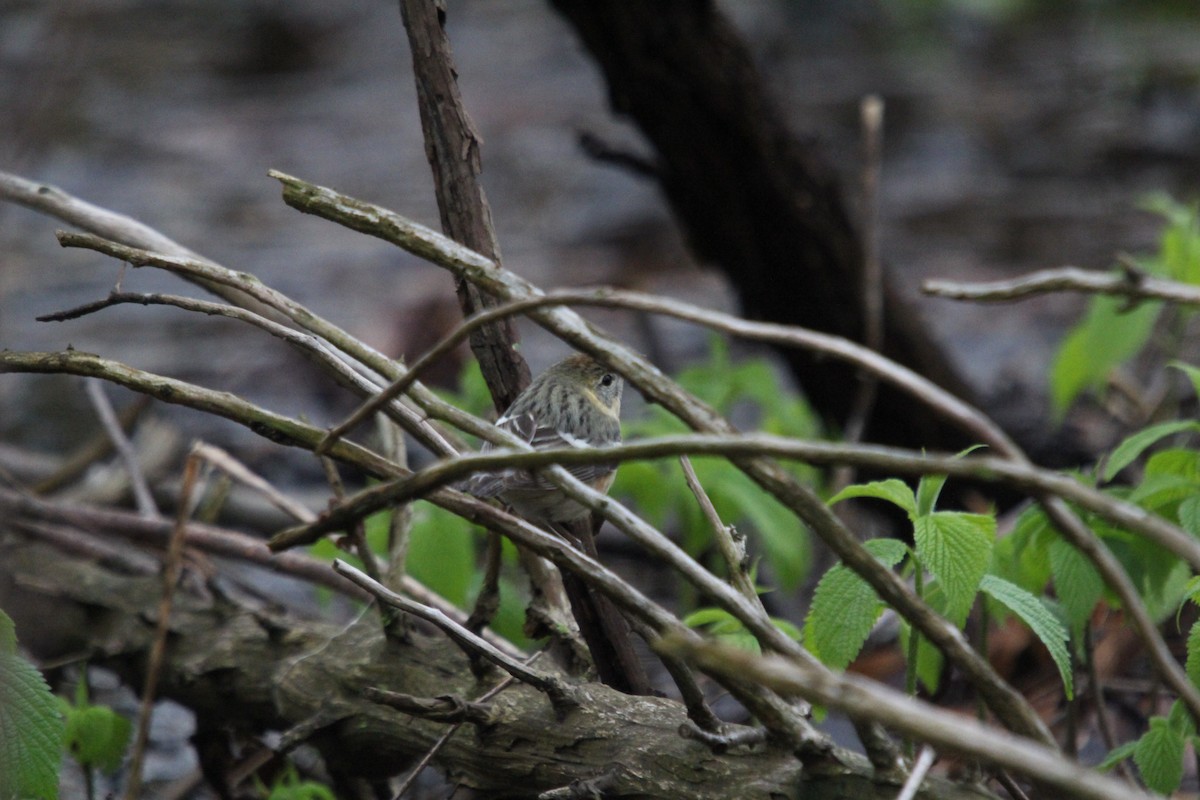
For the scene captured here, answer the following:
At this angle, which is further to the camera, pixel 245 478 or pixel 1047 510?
pixel 245 478

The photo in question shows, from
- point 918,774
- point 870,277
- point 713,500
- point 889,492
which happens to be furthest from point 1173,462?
point 870,277

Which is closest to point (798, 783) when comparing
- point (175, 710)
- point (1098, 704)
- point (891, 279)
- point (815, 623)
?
point (815, 623)

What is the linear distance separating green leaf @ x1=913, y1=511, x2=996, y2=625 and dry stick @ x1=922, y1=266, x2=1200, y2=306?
496mm

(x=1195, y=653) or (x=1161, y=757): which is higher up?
(x=1195, y=653)

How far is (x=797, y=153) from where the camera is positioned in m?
4.79

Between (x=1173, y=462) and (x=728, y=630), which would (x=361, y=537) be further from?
(x=1173, y=462)

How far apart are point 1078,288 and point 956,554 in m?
0.55

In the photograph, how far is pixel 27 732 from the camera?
2.08 meters

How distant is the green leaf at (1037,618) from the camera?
1961mm

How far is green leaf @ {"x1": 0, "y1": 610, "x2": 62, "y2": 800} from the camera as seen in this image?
6.77 ft

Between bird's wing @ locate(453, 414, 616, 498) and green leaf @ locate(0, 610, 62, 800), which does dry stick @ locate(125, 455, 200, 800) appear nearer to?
green leaf @ locate(0, 610, 62, 800)

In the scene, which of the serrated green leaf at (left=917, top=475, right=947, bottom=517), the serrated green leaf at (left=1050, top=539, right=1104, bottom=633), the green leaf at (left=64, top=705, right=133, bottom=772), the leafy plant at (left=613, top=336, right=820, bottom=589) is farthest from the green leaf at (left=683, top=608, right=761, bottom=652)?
the green leaf at (left=64, top=705, right=133, bottom=772)

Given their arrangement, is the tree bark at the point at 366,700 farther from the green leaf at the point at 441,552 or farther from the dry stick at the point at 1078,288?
the dry stick at the point at 1078,288

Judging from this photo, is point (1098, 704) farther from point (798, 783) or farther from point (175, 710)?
point (175, 710)
